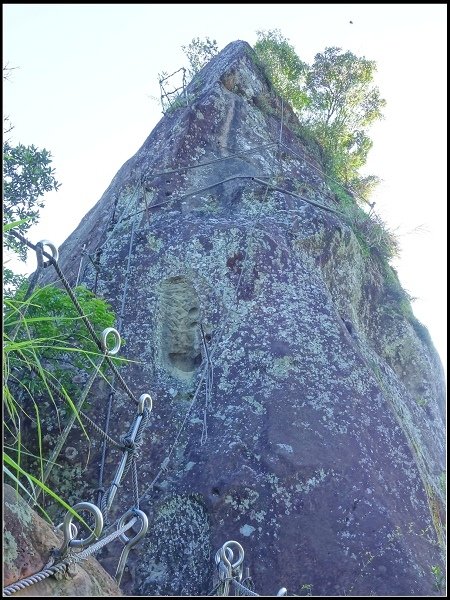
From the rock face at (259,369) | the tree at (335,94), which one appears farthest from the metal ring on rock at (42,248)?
the tree at (335,94)

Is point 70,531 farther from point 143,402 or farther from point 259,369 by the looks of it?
point 259,369

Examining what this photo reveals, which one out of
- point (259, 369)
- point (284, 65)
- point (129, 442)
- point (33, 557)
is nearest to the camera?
point (33, 557)

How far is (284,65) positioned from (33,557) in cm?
1557

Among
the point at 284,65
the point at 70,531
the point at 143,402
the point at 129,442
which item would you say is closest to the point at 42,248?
the point at 143,402

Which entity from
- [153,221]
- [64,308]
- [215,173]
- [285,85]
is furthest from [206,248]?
[285,85]

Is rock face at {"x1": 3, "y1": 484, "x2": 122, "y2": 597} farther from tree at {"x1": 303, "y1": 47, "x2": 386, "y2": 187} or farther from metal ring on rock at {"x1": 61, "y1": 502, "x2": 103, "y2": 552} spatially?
tree at {"x1": 303, "y1": 47, "x2": 386, "y2": 187}

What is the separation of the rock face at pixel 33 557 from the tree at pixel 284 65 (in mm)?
14297

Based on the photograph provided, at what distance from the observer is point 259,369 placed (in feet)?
30.2

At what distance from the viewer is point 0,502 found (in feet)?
9.73

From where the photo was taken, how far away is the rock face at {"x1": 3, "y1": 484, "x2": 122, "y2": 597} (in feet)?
10.1

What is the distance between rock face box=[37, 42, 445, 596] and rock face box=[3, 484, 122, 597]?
14.0ft

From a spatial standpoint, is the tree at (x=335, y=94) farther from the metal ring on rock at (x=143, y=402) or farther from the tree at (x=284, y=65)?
the metal ring on rock at (x=143, y=402)

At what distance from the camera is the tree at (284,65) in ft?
54.8

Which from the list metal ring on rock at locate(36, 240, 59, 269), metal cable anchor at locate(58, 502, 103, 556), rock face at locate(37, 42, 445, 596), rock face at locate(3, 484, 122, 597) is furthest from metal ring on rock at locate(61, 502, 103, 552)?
rock face at locate(37, 42, 445, 596)
